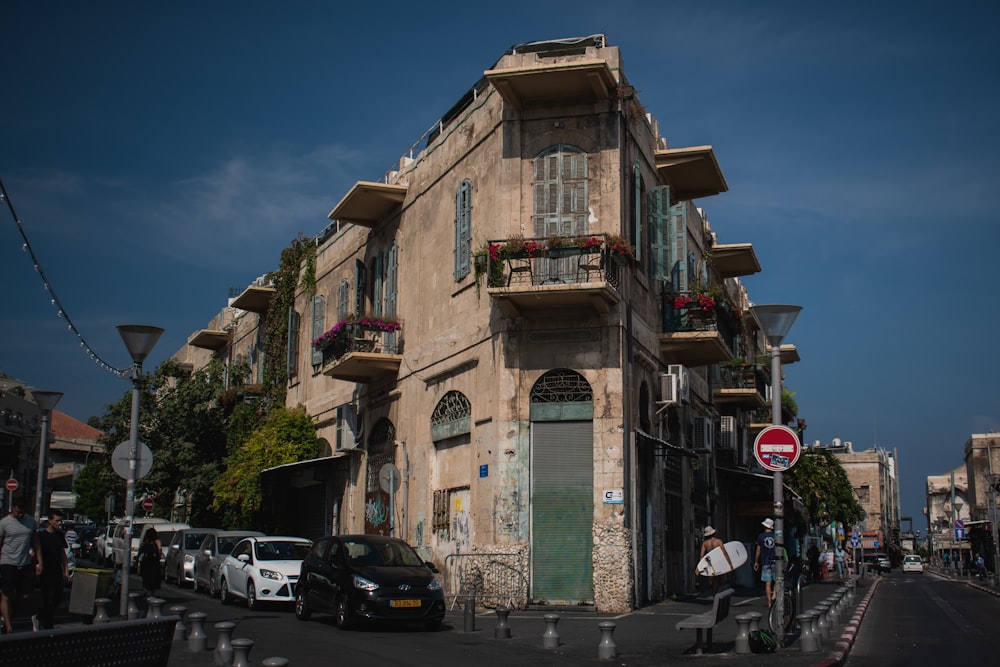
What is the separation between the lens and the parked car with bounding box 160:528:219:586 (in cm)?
2603

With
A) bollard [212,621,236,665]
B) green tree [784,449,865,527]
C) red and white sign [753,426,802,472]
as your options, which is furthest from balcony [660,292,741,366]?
green tree [784,449,865,527]

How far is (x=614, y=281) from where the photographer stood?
19.8 metres

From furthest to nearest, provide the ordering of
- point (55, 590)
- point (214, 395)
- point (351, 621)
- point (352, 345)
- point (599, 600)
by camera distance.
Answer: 1. point (214, 395)
2. point (352, 345)
3. point (599, 600)
4. point (351, 621)
5. point (55, 590)

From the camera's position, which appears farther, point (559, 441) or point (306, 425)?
point (306, 425)

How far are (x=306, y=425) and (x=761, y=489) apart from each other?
14878 mm

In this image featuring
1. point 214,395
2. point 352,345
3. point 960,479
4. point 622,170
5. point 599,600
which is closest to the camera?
point 599,600

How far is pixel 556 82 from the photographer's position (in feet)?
65.5

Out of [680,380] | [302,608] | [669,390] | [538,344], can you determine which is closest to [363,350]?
[538,344]

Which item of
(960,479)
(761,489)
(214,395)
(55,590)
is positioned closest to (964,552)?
(960,479)

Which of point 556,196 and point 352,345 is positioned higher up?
point 556,196

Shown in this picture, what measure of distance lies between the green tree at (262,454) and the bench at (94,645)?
2293cm

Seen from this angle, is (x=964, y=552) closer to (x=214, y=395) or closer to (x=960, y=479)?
(x=960, y=479)

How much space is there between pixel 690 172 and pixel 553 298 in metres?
6.92

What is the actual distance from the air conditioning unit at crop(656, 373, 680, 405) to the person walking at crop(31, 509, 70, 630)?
1283 centimetres
